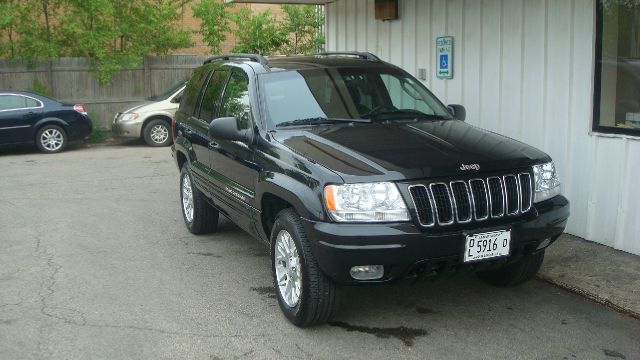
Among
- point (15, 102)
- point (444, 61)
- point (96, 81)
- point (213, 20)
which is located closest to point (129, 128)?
point (15, 102)

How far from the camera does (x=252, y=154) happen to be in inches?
218

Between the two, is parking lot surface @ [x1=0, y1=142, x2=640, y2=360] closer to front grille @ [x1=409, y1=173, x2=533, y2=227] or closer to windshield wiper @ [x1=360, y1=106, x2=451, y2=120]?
front grille @ [x1=409, y1=173, x2=533, y2=227]

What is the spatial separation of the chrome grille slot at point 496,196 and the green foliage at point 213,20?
16.9 meters

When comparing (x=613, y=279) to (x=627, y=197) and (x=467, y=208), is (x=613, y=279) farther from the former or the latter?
(x=467, y=208)

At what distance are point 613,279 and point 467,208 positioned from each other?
198 cm

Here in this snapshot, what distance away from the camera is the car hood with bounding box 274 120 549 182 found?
4520 mm

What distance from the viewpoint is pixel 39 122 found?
50.1 feet

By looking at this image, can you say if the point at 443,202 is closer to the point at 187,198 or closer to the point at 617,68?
the point at 617,68

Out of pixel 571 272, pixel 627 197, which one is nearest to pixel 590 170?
pixel 627 197

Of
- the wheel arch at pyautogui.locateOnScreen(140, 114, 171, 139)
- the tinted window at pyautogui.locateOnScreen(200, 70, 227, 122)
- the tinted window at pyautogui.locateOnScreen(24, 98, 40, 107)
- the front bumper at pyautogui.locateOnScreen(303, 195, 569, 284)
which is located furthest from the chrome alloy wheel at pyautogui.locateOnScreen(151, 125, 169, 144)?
the front bumper at pyautogui.locateOnScreen(303, 195, 569, 284)

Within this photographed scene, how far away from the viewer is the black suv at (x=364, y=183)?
442cm

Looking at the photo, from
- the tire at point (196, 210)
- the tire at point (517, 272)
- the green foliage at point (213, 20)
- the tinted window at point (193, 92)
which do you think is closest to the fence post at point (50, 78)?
the green foliage at point (213, 20)

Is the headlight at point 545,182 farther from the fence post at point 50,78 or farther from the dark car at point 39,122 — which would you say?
the fence post at point 50,78

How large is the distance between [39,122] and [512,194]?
42.1 feet
